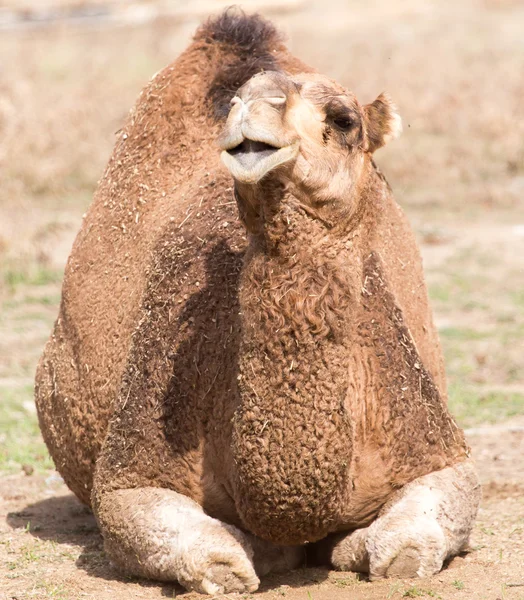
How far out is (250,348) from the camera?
399 cm

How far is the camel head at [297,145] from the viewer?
3.67m

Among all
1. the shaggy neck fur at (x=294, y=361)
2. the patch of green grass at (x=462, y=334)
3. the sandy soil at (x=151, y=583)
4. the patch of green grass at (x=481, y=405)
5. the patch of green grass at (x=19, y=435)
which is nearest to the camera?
the shaggy neck fur at (x=294, y=361)

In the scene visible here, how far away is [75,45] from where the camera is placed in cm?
2667

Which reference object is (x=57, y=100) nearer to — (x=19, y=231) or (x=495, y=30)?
(x=19, y=231)

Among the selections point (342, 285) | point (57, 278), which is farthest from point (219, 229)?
point (57, 278)

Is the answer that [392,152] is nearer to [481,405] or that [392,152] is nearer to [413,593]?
[481,405]

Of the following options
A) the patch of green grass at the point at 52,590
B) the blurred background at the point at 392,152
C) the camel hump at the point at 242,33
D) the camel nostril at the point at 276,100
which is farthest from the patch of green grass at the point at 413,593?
the camel hump at the point at 242,33

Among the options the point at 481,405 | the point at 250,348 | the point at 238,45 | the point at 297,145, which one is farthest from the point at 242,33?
the point at 481,405

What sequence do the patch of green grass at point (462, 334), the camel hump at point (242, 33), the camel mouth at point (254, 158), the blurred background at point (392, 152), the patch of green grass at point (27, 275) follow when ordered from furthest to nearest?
the patch of green grass at point (27, 275)
the patch of green grass at point (462, 334)
the blurred background at point (392, 152)
the camel hump at point (242, 33)
the camel mouth at point (254, 158)

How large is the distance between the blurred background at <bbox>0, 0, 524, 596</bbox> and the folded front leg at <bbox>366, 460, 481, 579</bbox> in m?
A: 2.06

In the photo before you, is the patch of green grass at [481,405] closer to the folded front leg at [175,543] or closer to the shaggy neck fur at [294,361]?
the folded front leg at [175,543]

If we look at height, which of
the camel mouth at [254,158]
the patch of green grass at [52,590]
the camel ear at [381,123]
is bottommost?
the patch of green grass at [52,590]

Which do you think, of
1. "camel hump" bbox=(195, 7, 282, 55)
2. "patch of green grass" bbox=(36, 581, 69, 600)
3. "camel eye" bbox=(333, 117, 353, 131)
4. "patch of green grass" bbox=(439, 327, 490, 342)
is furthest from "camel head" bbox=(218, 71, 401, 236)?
"patch of green grass" bbox=(439, 327, 490, 342)

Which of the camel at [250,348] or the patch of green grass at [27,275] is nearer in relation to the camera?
the camel at [250,348]
